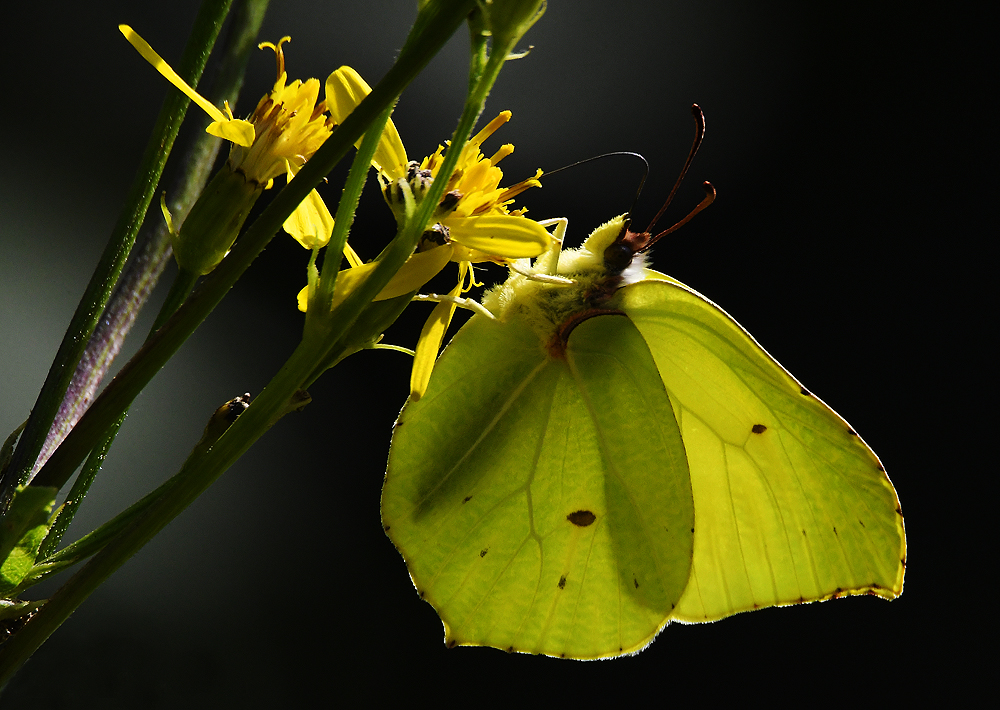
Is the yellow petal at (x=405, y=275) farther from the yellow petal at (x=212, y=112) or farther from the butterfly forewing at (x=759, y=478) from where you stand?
the butterfly forewing at (x=759, y=478)

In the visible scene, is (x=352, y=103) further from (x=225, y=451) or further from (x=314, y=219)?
(x=225, y=451)

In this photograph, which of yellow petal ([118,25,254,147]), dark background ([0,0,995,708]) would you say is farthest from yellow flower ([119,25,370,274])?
dark background ([0,0,995,708])

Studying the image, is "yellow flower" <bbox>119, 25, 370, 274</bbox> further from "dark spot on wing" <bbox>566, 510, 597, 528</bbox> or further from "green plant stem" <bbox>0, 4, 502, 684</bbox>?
"dark spot on wing" <bbox>566, 510, 597, 528</bbox>

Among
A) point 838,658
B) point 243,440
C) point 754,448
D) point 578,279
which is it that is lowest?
point 838,658

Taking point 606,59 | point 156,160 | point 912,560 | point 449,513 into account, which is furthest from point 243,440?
point 912,560

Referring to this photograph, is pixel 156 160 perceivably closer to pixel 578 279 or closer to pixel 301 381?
pixel 301 381

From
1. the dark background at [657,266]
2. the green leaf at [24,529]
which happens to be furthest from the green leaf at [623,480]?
the dark background at [657,266]

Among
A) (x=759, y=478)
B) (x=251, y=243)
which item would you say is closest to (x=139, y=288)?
(x=251, y=243)
